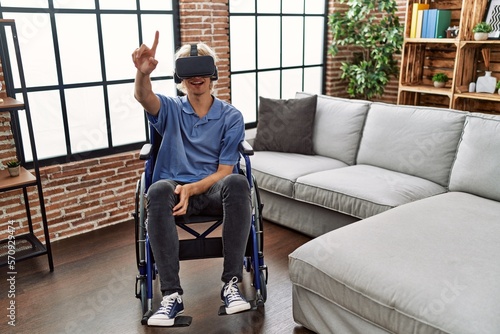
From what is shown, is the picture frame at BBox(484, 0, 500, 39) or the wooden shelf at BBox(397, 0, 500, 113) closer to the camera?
the picture frame at BBox(484, 0, 500, 39)

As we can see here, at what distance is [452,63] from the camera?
4227 mm

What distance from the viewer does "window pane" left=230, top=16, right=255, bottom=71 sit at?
4.07 meters

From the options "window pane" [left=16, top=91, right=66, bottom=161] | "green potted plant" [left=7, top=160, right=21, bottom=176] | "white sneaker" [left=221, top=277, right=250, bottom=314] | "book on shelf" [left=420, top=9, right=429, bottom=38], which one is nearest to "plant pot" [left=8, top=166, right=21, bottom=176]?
"green potted plant" [left=7, top=160, right=21, bottom=176]

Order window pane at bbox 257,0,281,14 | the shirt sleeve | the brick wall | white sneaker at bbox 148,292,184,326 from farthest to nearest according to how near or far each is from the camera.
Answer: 1. window pane at bbox 257,0,281,14
2. the brick wall
3. the shirt sleeve
4. white sneaker at bbox 148,292,184,326

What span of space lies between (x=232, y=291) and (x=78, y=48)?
6.68ft

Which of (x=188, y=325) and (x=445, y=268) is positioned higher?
(x=445, y=268)

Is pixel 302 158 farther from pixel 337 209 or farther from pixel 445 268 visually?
pixel 445 268

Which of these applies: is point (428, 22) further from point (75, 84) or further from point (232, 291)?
point (232, 291)

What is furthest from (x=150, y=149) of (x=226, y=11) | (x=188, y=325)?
(x=226, y=11)

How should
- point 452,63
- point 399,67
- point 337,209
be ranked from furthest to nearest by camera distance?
point 399,67
point 452,63
point 337,209

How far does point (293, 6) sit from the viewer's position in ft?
14.9

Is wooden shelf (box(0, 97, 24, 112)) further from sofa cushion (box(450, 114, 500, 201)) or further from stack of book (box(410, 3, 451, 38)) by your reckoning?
stack of book (box(410, 3, 451, 38))

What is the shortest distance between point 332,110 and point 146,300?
6.76 ft

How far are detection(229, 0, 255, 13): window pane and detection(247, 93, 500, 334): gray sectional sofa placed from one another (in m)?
1.01
